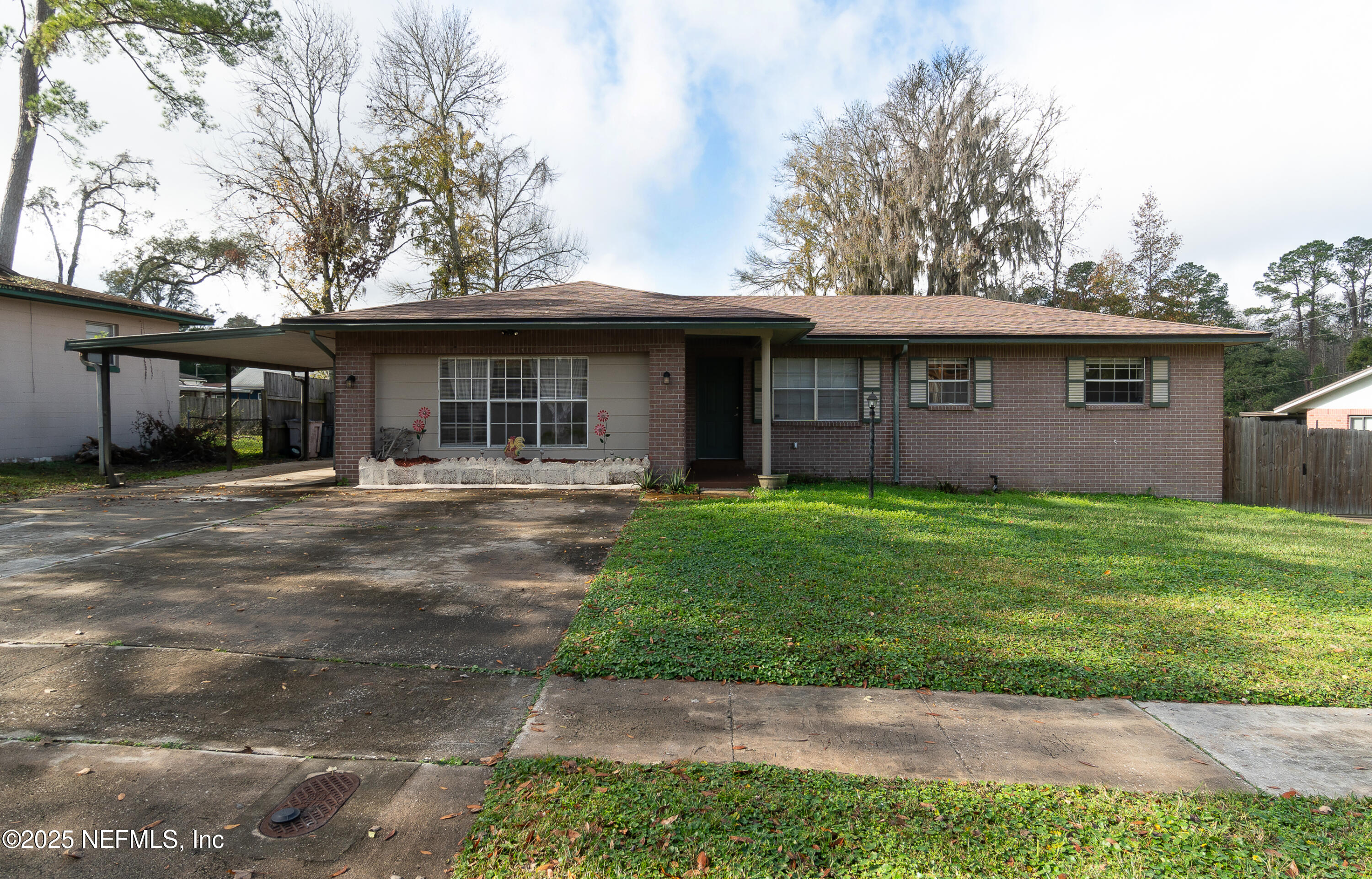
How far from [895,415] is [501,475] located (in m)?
7.85

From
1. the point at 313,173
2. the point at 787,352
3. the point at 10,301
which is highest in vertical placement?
the point at 313,173

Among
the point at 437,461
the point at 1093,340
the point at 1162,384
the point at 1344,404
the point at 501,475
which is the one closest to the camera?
the point at 501,475

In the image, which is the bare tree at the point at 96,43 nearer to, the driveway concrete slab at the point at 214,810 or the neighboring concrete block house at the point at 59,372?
the neighboring concrete block house at the point at 59,372

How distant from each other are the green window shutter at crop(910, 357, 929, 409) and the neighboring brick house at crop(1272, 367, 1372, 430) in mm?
19176

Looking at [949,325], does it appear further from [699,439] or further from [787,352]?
[699,439]

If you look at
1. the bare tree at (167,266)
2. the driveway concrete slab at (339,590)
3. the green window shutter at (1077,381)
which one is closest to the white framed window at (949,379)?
the green window shutter at (1077,381)

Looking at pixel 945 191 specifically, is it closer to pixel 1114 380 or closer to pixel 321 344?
pixel 1114 380

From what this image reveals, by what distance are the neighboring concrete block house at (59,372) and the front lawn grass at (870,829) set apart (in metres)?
18.1

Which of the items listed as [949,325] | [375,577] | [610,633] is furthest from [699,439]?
[610,633]

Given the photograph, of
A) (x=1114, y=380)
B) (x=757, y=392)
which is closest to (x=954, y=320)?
(x=1114, y=380)

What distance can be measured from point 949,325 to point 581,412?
306 inches

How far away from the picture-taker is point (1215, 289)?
149 feet

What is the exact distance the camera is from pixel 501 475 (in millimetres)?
11438

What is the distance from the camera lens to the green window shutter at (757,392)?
1331 cm
